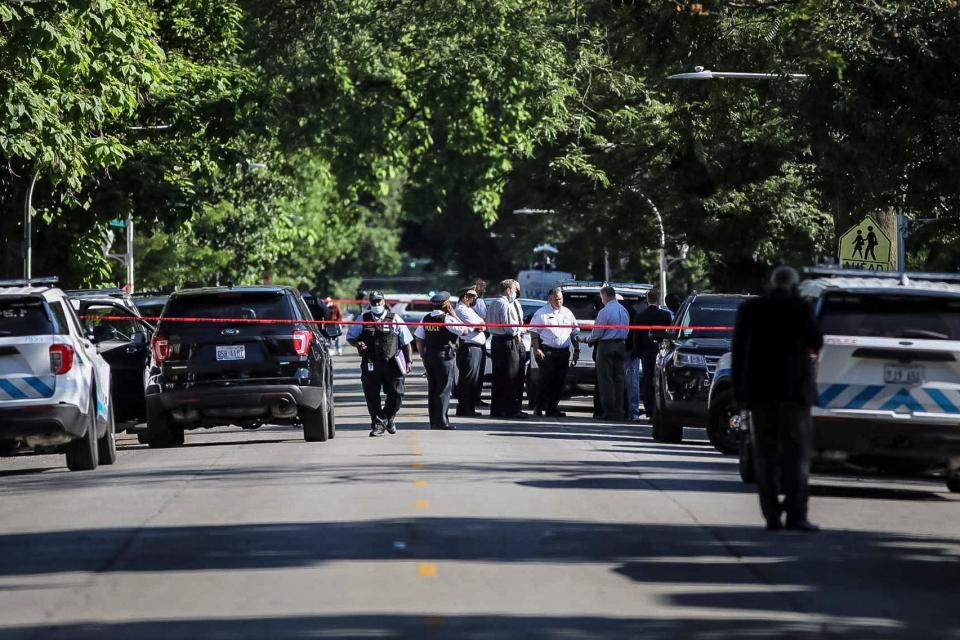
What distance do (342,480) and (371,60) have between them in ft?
89.0

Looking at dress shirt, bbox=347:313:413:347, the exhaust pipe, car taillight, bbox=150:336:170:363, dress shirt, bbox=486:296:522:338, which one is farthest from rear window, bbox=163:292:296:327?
dress shirt, bbox=486:296:522:338

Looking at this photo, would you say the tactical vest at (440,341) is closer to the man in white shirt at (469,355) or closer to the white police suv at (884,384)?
the man in white shirt at (469,355)

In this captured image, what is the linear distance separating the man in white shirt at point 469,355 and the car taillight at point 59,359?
7827 millimetres

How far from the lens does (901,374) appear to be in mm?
14656

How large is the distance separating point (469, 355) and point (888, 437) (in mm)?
11691

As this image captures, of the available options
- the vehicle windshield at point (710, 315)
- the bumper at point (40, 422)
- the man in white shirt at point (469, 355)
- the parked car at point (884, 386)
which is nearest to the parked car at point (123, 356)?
the bumper at point (40, 422)

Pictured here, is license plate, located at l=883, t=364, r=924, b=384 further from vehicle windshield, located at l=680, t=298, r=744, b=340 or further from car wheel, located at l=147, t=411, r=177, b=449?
car wheel, located at l=147, t=411, r=177, b=449

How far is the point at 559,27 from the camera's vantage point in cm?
4234

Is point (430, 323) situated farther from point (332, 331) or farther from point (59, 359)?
point (59, 359)

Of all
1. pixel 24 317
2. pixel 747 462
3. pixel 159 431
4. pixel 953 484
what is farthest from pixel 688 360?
pixel 24 317

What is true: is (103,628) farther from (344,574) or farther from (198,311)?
(198,311)

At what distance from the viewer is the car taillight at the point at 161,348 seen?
20.8 meters

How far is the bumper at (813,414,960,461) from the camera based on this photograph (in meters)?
14.6

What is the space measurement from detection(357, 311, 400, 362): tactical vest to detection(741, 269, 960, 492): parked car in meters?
8.65
